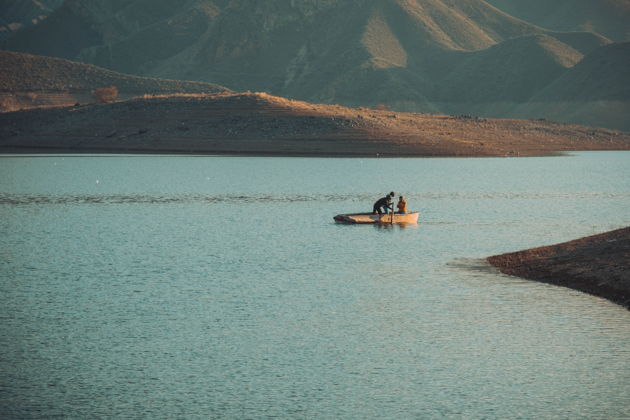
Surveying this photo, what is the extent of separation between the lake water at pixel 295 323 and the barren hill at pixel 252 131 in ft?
276

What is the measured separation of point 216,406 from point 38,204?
50.2m

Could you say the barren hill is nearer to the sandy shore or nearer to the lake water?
the lake water

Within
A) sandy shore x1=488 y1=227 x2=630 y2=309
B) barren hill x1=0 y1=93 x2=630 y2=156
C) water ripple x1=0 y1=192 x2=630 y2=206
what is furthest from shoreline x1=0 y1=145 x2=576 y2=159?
sandy shore x1=488 y1=227 x2=630 y2=309

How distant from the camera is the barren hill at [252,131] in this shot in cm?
14012

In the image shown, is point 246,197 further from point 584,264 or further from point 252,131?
point 252,131

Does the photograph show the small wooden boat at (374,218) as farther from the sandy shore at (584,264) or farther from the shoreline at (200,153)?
the shoreline at (200,153)

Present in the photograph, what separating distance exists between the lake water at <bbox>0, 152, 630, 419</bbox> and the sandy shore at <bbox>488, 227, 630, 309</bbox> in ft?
3.06

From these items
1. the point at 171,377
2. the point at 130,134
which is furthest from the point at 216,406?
the point at 130,134

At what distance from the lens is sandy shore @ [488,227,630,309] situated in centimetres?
2861

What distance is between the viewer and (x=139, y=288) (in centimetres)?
3023

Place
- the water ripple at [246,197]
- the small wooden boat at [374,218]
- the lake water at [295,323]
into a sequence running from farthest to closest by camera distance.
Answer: the water ripple at [246,197], the small wooden boat at [374,218], the lake water at [295,323]

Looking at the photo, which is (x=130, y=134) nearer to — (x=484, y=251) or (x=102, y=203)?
(x=102, y=203)

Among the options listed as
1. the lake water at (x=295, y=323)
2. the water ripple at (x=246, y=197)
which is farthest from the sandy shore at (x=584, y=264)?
the water ripple at (x=246, y=197)

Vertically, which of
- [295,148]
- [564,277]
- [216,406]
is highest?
[295,148]
